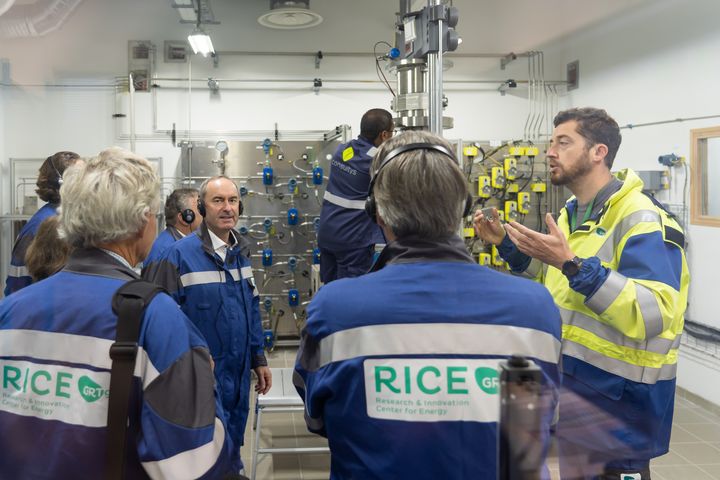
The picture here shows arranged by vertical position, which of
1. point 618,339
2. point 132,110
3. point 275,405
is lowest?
point 275,405

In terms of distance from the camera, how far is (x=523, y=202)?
6633 millimetres

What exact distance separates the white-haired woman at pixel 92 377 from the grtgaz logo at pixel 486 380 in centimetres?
58

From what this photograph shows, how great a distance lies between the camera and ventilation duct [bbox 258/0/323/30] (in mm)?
5820

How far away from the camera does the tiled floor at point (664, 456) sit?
12.2 feet

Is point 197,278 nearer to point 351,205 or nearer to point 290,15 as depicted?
point 351,205

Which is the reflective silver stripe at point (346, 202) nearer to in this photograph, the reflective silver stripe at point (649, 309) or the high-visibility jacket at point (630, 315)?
the high-visibility jacket at point (630, 315)

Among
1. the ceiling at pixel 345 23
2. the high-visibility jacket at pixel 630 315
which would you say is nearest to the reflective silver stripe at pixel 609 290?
the high-visibility jacket at pixel 630 315

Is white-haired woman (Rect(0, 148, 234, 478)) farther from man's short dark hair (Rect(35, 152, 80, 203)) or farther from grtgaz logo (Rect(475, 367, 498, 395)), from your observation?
man's short dark hair (Rect(35, 152, 80, 203))

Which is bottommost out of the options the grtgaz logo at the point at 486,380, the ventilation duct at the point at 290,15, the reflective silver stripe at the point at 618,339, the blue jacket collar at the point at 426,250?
the reflective silver stripe at the point at 618,339

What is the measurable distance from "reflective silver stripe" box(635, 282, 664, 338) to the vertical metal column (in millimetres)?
975

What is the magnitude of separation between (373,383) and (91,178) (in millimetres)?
801

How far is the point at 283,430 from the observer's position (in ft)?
14.4

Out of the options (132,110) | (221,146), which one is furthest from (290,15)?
(132,110)

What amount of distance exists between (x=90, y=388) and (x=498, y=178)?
19.1 feet
